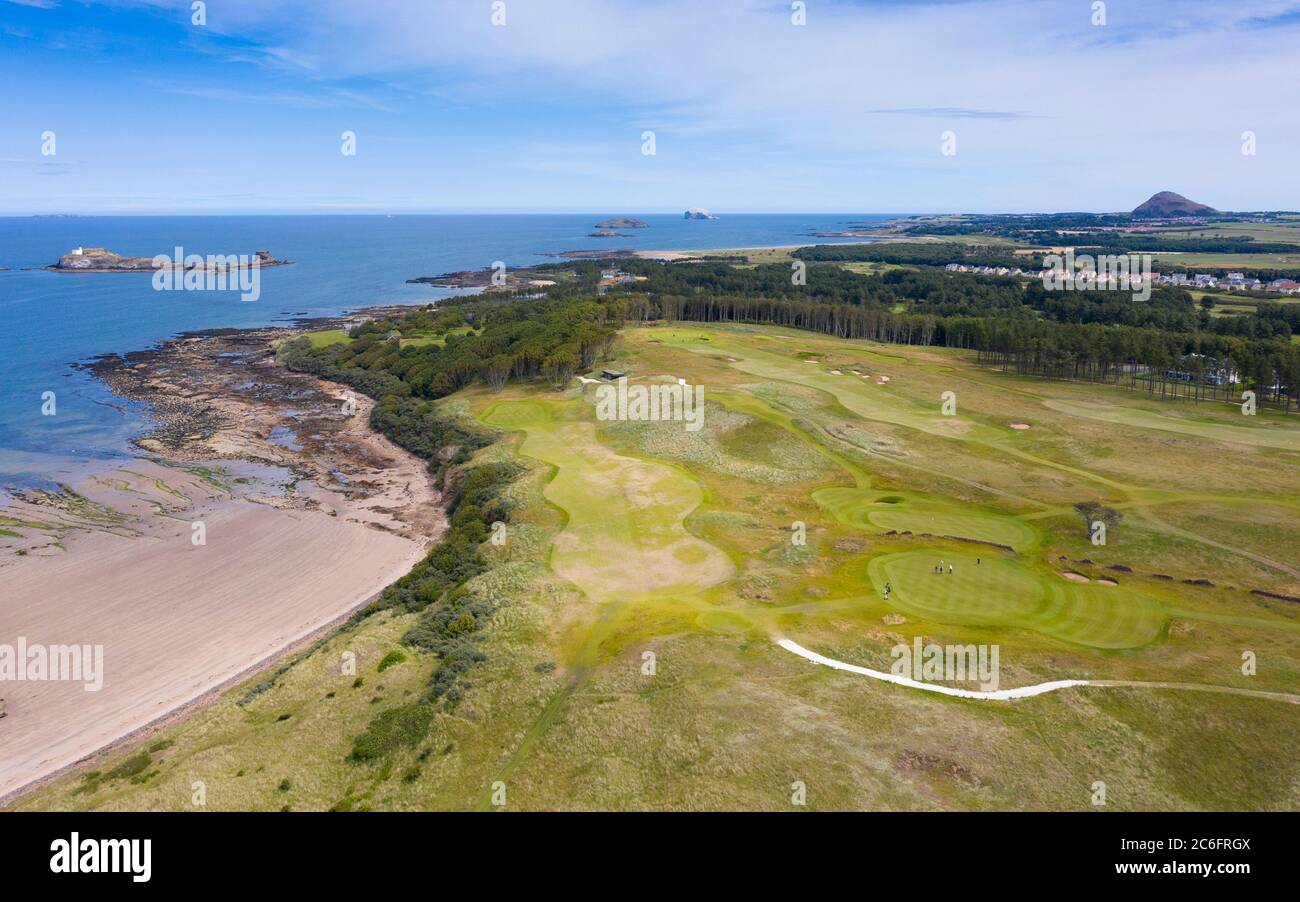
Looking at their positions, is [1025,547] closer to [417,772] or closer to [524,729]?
[524,729]

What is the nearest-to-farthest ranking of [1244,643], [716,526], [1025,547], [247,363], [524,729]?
[524,729] → [1244,643] → [1025,547] → [716,526] → [247,363]

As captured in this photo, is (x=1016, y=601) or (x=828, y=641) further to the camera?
(x=1016, y=601)

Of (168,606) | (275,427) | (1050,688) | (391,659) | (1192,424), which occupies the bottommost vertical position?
(168,606)

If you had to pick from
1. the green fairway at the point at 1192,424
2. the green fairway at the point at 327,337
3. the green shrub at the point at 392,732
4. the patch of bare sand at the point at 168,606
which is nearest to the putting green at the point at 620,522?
the green shrub at the point at 392,732

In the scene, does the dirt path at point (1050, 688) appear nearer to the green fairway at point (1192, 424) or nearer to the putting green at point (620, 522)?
the putting green at point (620, 522)

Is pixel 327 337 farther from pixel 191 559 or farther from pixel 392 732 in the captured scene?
pixel 392 732

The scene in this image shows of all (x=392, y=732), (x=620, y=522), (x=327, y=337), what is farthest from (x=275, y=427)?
(x=392, y=732)
